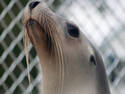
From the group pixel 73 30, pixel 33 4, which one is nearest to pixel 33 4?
pixel 33 4

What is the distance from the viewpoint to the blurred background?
2588 millimetres

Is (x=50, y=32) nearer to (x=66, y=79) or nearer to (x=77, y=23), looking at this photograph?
(x=66, y=79)

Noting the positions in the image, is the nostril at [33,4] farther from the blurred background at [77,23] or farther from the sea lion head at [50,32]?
the blurred background at [77,23]

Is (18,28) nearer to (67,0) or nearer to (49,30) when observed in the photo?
(67,0)

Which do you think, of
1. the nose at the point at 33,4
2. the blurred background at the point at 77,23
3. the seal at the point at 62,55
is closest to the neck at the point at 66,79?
the seal at the point at 62,55

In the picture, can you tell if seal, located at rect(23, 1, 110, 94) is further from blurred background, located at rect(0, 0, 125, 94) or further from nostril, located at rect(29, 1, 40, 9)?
blurred background, located at rect(0, 0, 125, 94)

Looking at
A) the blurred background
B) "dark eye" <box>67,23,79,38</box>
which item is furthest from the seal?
the blurred background

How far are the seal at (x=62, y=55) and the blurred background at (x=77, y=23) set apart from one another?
1249mm

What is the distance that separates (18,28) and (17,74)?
309mm

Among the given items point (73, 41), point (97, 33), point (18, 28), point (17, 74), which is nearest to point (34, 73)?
point (17, 74)

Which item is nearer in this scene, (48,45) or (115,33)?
(48,45)

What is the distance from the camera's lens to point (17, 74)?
2.64 m

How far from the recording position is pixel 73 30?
48.9 inches

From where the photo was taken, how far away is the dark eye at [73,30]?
1.23 m
